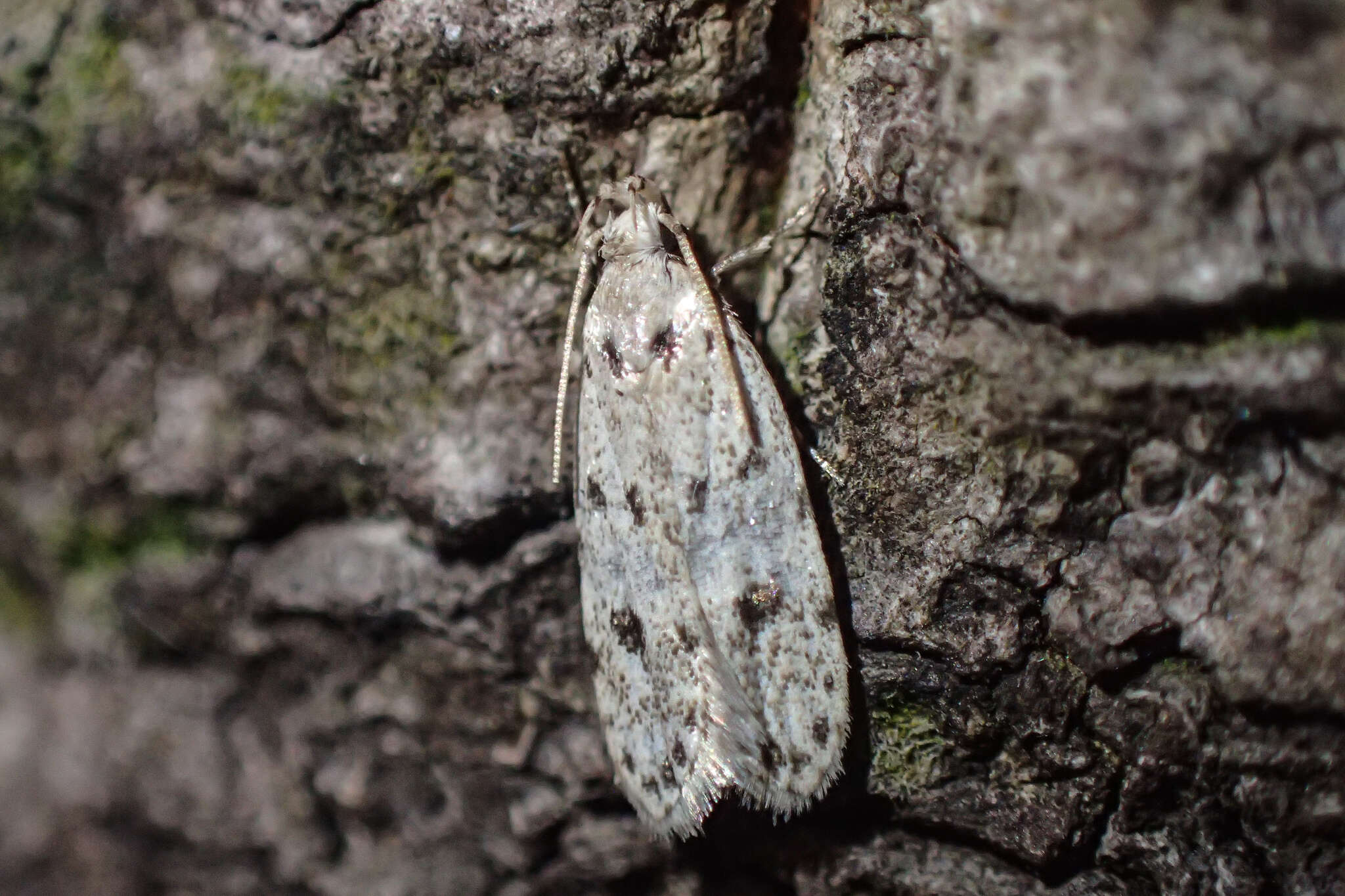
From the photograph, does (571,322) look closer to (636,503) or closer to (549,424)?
(549,424)

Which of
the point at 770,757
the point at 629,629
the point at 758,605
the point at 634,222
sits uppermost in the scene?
the point at 634,222

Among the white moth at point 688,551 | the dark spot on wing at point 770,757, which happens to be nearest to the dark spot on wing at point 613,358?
the white moth at point 688,551

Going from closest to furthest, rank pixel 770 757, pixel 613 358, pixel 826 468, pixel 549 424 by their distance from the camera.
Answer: pixel 770 757, pixel 826 468, pixel 613 358, pixel 549 424

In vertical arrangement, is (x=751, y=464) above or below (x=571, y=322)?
below

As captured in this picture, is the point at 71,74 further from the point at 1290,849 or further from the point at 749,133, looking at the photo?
the point at 1290,849

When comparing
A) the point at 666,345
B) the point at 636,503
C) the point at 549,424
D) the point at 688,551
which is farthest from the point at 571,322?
the point at 688,551

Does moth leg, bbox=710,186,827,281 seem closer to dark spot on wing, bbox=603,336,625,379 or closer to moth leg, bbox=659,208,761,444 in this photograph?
moth leg, bbox=659,208,761,444

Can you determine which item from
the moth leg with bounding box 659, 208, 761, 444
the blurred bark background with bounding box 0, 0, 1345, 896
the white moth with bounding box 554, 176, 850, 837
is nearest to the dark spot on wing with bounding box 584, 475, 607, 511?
the white moth with bounding box 554, 176, 850, 837
